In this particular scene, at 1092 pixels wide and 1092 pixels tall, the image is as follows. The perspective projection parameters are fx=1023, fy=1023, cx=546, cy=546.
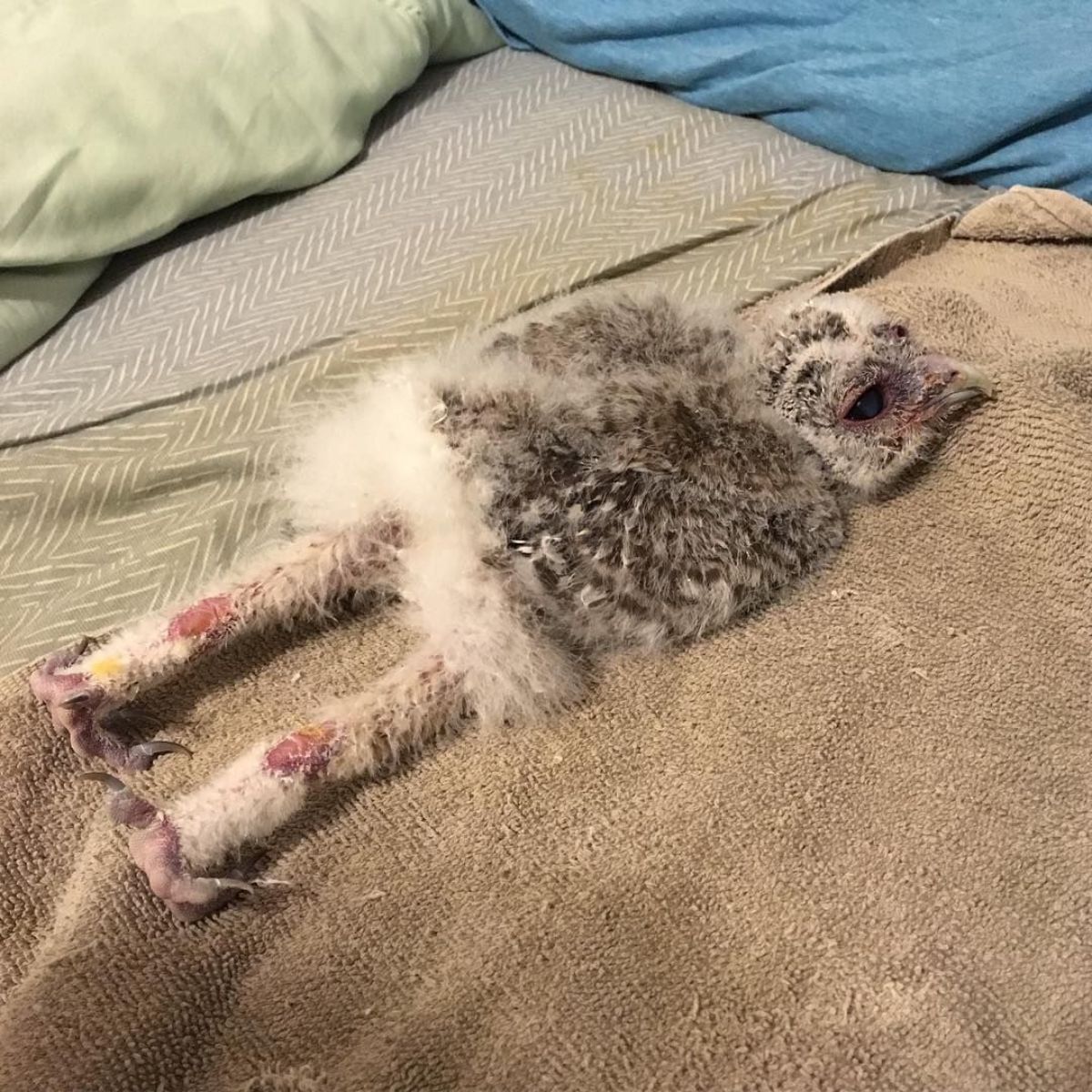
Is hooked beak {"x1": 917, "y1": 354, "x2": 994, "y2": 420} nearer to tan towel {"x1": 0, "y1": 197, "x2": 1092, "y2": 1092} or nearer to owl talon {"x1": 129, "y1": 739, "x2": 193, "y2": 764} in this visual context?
tan towel {"x1": 0, "y1": 197, "x2": 1092, "y2": 1092}

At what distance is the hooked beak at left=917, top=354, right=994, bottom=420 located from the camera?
1.47 metres

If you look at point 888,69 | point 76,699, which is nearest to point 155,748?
point 76,699

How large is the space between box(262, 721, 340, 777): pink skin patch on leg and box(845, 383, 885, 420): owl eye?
0.85 m

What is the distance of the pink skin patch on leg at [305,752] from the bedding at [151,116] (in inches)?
31.4

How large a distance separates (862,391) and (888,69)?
80cm

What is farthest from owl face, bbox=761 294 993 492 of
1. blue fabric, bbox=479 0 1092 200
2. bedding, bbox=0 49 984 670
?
blue fabric, bbox=479 0 1092 200

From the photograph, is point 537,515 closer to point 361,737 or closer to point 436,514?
point 436,514

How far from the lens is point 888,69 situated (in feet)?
6.16

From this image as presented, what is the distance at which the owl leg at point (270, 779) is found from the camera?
1114mm

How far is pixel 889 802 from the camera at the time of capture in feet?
4.13

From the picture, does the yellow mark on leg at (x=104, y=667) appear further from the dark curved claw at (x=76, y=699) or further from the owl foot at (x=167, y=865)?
the owl foot at (x=167, y=865)

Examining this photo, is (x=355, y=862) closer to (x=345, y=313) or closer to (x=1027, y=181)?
(x=345, y=313)

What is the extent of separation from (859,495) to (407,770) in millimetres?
775

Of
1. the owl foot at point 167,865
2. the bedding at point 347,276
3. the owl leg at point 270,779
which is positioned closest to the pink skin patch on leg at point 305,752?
the owl leg at point 270,779
